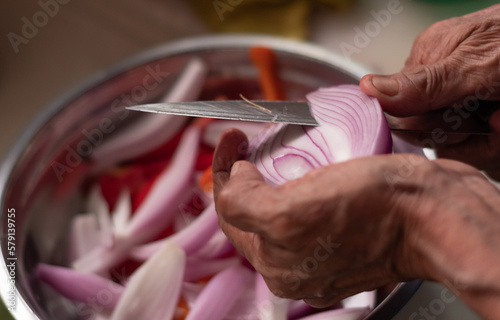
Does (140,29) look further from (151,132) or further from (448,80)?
(448,80)

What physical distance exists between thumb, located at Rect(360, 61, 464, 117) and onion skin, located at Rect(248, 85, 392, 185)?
0.09 feet

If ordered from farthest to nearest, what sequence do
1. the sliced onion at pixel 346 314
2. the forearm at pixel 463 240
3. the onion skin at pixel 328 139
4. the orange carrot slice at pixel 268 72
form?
the orange carrot slice at pixel 268 72
the sliced onion at pixel 346 314
the onion skin at pixel 328 139
the forearm at pixel 463 240

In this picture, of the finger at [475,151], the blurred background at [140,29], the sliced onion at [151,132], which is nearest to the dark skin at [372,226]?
the finger at [475,151]

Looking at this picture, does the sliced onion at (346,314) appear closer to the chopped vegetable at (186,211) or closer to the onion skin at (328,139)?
the chopped vegetable at (186,211)

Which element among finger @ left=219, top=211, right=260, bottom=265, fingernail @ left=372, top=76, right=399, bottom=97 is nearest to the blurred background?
fingernail @ left=372, top=76, right=399, bottom=97

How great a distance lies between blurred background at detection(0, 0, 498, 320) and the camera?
123 cm

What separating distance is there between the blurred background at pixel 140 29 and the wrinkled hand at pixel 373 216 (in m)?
0.79

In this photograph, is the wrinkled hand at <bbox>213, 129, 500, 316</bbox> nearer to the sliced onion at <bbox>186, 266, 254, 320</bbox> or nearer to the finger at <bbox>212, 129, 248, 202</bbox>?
the finger at <bbox>212, 129, 248, 202</bbox>

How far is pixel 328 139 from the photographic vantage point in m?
0.57

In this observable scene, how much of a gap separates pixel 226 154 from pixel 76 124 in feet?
1.49

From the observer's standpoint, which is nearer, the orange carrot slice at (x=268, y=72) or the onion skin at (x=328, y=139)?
the onion skin at (x=328, y=139)

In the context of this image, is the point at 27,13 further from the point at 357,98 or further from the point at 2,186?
the point at 357,98

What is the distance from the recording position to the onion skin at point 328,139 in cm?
53

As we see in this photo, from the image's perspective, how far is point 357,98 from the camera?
0.60m
